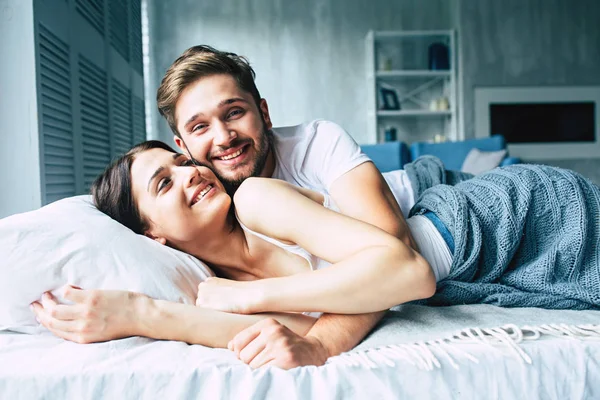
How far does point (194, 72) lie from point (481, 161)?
8.27 ft

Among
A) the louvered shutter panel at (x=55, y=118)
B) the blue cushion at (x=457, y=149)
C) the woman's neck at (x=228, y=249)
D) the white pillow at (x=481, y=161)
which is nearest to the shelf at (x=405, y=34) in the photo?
the blue cushion at (x=457, y=149)

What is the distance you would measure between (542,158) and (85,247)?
5.57 m

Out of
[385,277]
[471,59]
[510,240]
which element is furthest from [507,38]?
[385,277]

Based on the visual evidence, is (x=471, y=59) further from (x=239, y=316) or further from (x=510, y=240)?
(x=239, y=316)

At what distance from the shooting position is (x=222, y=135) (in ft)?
4.58

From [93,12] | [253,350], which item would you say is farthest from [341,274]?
[93,12]

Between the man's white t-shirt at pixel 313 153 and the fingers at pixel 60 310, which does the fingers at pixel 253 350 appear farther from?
the man's white t-shirt at pixel 313 153

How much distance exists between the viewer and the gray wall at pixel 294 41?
19.1 feet

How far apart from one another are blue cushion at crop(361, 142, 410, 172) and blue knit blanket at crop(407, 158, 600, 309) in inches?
77.8

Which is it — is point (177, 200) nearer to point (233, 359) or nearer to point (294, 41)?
point (233, 359)

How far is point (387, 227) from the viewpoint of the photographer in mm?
1145

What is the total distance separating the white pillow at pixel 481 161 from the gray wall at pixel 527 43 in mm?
2010

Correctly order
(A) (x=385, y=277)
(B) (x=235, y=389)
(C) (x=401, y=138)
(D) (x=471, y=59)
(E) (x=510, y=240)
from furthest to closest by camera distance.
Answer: (C) (x=401, y=138), (D) (x=471, y=59), (E) (x=510, y=240), (A) (x=385, y=277), (B) (x=235, y=389)

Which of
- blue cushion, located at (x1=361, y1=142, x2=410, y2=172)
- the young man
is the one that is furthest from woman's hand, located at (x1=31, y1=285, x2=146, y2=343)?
blue cushion, located at (x1=361, y1=142, x2=410, y2=172)
